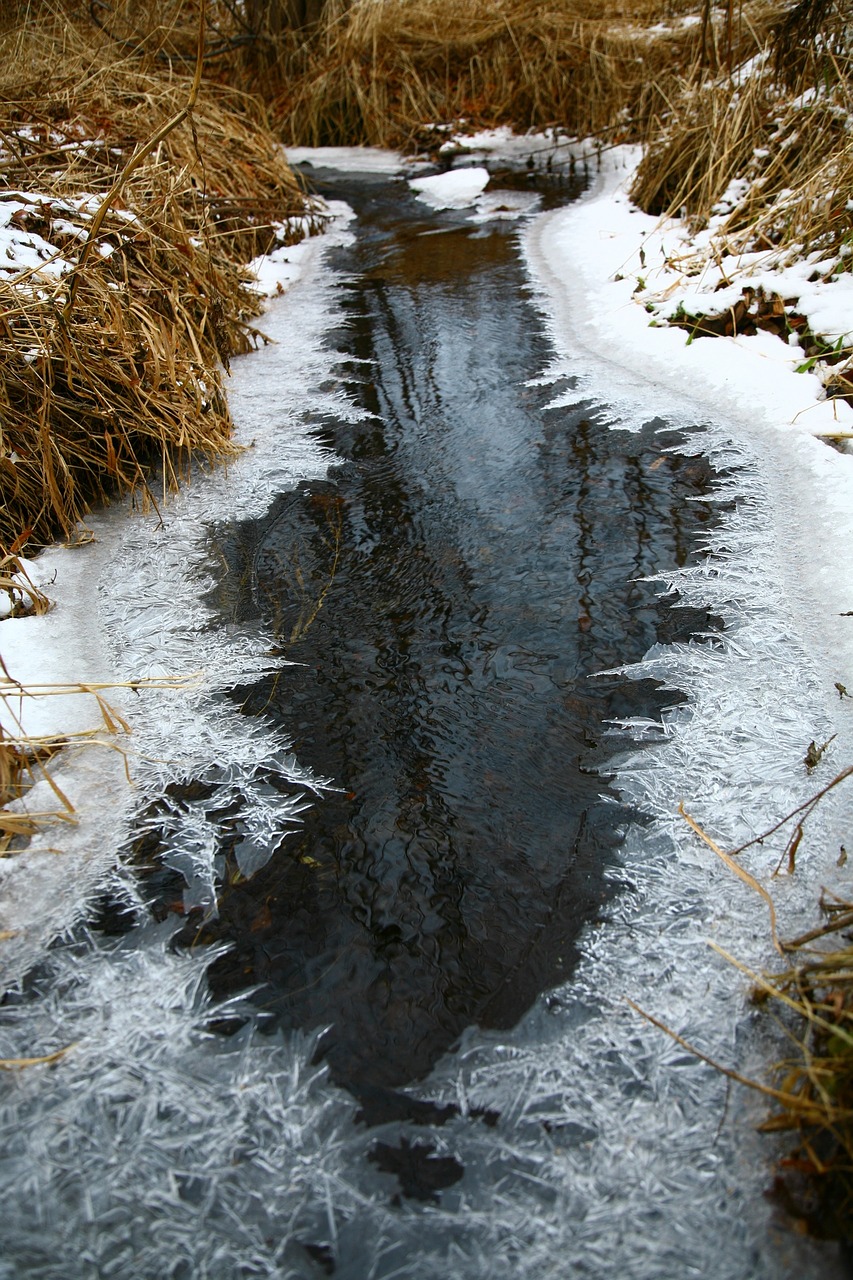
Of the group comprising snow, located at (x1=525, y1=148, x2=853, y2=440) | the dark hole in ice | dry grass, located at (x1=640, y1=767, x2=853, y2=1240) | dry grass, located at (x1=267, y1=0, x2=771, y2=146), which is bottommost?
the dark hole in ice

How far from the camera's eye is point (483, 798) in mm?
1810

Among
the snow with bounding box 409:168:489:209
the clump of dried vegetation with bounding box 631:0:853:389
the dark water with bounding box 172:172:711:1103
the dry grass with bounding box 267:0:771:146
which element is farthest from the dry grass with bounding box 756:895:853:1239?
the dry grass with bounding box 267:0:771:146

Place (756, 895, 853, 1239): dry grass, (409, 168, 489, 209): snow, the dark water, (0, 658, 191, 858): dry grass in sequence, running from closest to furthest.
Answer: (756, 895, 853, 1239): dry grass < the dark water < (0, 658, 191, 858): dry grass < (409, 168, 489, 209): snow

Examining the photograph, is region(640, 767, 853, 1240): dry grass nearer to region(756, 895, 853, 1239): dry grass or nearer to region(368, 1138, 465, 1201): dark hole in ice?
region(756, 895, 853, 1239): dry grass

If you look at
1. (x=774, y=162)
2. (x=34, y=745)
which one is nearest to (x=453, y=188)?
(x=774, y=162)

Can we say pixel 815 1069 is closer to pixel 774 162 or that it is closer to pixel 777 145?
pixel 774 162

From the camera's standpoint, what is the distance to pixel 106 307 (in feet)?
10.1

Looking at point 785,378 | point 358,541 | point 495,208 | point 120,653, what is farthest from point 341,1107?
point 495,208

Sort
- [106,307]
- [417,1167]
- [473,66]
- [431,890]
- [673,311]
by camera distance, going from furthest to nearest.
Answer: [473,66] < [673,311] < [106,307] < [431,890] < [417,1167]

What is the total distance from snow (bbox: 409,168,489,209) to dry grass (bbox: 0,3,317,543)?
6.80ft

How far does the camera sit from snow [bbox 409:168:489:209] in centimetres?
658

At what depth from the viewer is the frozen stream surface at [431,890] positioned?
46.8 inches

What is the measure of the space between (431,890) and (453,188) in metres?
6.56

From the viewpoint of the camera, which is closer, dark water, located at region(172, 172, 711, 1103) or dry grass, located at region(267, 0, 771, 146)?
dark water, located at region(172, 172, 711, 1103)
